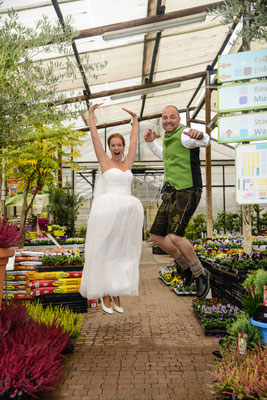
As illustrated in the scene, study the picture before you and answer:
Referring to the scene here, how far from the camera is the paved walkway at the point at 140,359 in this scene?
2268 mm

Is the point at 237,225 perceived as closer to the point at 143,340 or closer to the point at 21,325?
the point at 143,340

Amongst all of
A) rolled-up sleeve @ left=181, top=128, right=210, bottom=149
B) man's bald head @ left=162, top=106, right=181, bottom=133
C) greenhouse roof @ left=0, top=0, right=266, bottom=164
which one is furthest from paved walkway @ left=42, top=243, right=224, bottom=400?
greenhouse roof @ left=0, top=0, right=266, bottom=164

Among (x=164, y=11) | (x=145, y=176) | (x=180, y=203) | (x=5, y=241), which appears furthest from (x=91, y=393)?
(x=145, y=176)

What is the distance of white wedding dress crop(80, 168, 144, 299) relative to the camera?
3.38 metres

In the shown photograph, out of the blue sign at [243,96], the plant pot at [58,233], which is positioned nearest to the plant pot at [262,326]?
the blue sign at [243,96]

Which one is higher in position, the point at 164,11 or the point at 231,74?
the point at 164,11

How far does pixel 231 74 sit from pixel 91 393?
314 cm

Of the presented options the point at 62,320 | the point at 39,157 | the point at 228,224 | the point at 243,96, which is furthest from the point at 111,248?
the point at 228,224

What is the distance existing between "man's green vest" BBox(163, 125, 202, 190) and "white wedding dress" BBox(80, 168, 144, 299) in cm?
45

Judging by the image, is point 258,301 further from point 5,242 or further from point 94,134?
point 94,134

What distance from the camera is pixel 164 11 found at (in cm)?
725

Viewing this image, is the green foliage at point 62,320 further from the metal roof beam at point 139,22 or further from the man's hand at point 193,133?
the metal roof beam at point 139,22

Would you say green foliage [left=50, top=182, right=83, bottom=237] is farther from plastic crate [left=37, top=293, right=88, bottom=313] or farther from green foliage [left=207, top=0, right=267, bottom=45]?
green foliage [left=207, top=0, right=267, bottom=45]

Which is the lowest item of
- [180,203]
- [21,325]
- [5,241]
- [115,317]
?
[115,317]
